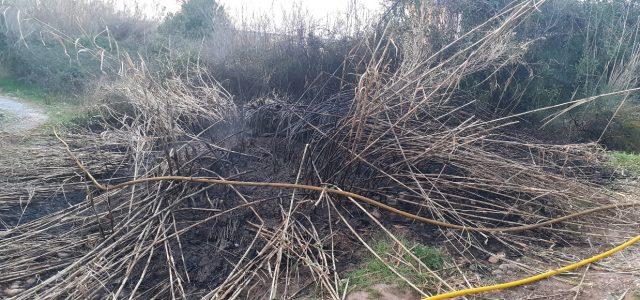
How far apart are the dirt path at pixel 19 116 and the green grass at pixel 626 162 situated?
26.1 feet

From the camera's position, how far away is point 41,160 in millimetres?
5613

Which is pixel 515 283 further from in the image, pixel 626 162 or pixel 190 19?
pixel 190 19

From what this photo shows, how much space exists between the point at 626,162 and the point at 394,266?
13.9 feet

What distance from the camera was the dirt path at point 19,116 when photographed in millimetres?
7907

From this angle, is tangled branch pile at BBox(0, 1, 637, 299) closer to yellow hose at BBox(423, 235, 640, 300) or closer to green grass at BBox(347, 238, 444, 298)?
green grass at BBox(347, 238, 444, 298)

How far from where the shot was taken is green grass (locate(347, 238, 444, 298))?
3.54 meters

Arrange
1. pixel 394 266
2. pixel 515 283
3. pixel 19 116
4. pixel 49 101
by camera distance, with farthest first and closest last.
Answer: pixel 49 101
pixel 19 116
pixel 394 266
pixel 515 283

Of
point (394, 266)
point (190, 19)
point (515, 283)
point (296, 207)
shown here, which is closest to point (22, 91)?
point (190, 19)

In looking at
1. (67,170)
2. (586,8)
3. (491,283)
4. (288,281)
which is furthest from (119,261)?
(586,8)

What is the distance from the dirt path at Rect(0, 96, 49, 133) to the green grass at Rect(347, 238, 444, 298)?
5.93 meters

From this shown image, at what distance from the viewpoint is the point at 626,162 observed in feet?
20.8

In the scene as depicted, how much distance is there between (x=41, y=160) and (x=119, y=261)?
2.64m

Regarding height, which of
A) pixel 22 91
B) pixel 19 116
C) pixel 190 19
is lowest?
pixel 19 116

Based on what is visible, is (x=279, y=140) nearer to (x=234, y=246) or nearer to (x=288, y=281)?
(x=234, y=246)
